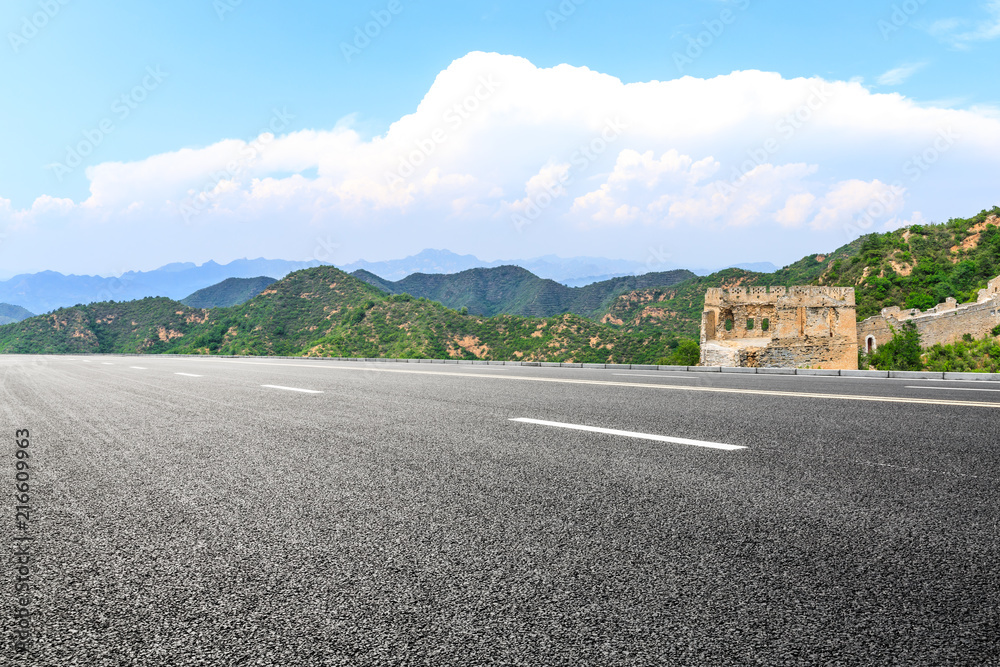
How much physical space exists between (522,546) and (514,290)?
158 metres

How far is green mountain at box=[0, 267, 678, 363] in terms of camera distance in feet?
187

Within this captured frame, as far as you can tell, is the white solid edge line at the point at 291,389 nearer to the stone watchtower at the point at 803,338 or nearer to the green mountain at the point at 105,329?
the stone watchtower at the point at 803,338

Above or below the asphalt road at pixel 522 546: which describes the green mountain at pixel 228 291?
above

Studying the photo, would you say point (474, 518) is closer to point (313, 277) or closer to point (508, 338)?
point (508, 338)

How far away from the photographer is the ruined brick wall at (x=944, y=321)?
121 ft

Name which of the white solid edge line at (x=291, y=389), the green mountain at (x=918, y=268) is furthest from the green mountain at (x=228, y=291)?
the white solid edge line at (x=291, y=389)

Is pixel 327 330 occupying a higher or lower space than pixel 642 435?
higher

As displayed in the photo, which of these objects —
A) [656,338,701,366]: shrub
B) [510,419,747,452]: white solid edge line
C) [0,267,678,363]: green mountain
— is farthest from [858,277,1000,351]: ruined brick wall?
[510,419,747,452]: white solid edge line

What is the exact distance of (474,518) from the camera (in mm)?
2941

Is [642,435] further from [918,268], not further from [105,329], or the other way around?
[105,329]

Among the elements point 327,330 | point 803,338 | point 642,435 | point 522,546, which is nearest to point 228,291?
point 327,330

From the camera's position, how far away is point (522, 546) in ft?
8.32

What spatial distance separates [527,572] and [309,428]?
4171 mm

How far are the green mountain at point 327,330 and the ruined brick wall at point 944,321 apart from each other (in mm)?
16093
